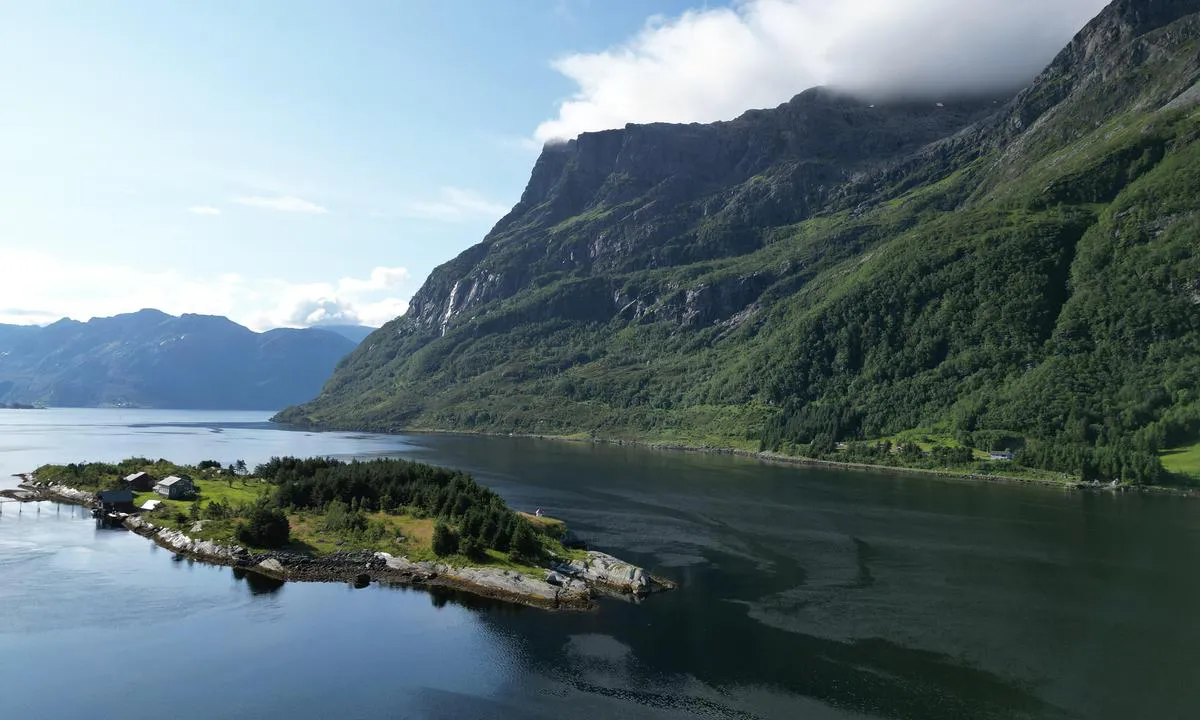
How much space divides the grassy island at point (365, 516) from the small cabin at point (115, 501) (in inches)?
52.3

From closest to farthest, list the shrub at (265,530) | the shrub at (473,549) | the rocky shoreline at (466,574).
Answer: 1. the rocky shoreline at (466,574)
2. the shrub at (473,549)
3. the shrub at (265,530)

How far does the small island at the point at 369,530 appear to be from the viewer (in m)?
71.4

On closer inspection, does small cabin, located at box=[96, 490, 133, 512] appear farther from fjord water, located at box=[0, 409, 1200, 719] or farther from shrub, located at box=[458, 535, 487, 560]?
shrub, located at box=[458, 535, 487, 560]

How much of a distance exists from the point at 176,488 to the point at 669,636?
257 ft

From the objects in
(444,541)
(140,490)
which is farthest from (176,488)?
(444,541)

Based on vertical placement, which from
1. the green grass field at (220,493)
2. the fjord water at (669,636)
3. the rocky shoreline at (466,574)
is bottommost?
the fjord water at (669,636)

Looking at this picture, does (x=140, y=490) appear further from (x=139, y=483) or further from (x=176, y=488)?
(x=176, y=488)

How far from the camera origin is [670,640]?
188 ft

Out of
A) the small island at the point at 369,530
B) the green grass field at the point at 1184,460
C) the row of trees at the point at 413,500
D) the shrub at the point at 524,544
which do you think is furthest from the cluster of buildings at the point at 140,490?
the green grass field at the point at 1184,460

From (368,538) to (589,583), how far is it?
2656 cm

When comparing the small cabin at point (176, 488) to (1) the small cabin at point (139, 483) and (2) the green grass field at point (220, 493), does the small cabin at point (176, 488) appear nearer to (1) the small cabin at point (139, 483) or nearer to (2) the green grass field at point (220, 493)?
(2) the green grass field at point (220, 493)

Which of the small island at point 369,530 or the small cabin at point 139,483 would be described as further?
the small cabin at point 139,483

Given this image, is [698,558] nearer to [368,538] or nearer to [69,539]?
[368,538]

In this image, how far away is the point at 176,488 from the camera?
10319cm
